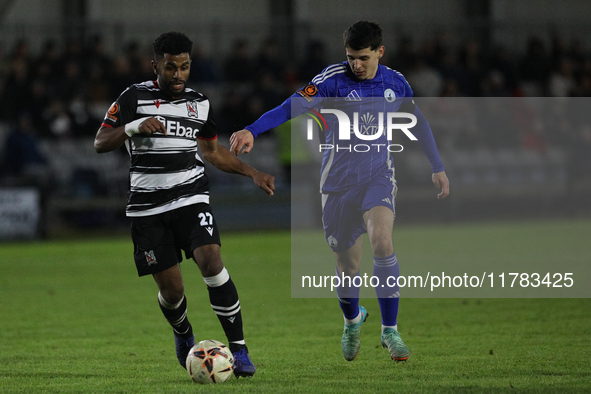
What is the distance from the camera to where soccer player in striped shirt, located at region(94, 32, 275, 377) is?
485 cm

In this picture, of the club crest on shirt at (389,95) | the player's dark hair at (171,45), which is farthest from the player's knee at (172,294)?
the club crest on shirt at (389,95)

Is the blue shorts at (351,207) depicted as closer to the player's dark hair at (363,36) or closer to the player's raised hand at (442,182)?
the player's raised hand at (442,182)

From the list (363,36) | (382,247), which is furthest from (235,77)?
(382,247)

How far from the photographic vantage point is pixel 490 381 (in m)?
4.60

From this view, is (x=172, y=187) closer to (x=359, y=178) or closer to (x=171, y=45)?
(x=171, y=45)

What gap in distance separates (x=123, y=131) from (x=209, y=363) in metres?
1.38

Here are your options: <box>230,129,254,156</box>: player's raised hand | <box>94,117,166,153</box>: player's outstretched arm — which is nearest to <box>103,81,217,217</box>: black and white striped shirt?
<box>94,117,166,153</box>: player's outstretched arm

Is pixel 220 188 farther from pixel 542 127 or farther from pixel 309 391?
pixel 309 391

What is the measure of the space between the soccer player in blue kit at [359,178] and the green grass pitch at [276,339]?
36 cm

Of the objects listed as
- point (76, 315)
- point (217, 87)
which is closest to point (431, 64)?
point (217, 87)

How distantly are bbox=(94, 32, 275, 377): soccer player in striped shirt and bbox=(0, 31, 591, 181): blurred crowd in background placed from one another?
11.4m

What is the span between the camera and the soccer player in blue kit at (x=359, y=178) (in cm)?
538

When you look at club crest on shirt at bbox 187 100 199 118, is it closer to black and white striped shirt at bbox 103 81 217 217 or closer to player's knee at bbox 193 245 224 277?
black and white striped shirt at bbox 103 81 217 217

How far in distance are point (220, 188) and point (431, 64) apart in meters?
5.90
